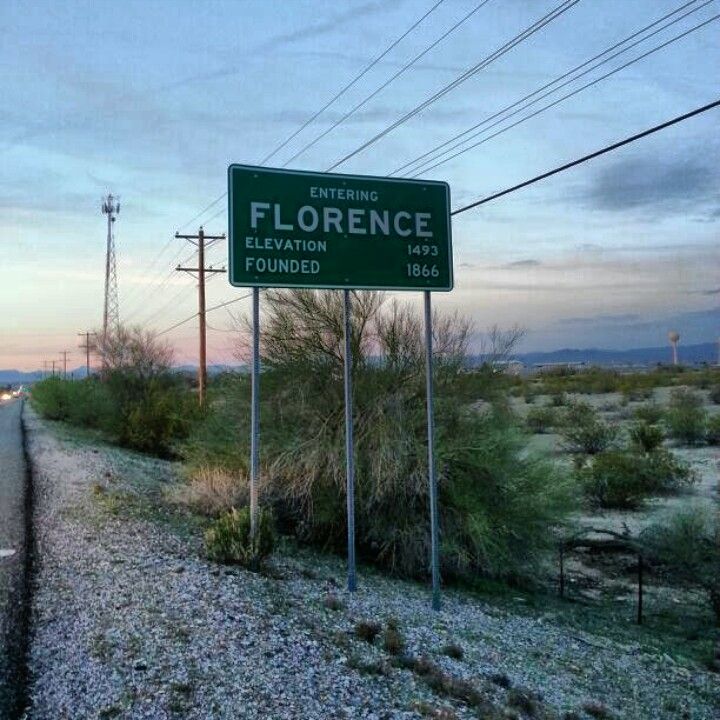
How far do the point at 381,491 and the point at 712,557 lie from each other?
5716mm

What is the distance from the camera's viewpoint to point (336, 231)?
29.0 ft

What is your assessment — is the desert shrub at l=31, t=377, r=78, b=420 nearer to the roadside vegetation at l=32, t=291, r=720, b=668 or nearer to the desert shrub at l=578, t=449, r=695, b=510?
the desert shrub at l=578, t=449, r=695, b=510

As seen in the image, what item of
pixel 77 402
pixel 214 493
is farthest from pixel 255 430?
pixel 77 402

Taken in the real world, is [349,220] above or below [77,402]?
above

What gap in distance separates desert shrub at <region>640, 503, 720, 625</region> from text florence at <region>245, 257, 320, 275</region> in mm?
7529

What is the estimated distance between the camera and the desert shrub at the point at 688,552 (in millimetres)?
11812

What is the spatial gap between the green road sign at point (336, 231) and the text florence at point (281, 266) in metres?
0.01

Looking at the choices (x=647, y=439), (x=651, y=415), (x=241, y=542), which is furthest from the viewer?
(x=651, y=415)

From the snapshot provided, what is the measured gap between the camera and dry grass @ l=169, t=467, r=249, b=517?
12.4 meters

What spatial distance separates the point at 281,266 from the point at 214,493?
545cm

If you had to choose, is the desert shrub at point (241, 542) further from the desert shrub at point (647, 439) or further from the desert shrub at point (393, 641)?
the desert shrub at point (647, 439)

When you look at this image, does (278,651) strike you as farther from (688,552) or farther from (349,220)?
(688,552)

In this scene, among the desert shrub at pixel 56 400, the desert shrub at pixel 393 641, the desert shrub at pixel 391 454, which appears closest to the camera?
the desert shrub at pixel 393 641

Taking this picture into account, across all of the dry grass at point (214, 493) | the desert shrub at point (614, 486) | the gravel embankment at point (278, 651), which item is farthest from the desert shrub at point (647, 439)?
the gravel embankment at point (278, 651)
